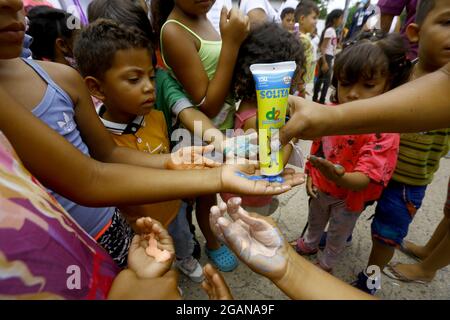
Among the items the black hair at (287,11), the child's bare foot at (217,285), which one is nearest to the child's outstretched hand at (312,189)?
the child's bare foot at (217,285)

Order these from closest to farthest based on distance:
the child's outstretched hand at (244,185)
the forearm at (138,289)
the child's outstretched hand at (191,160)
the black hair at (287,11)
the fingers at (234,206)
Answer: the forearm at (138,289) → the fingers at (234,206) → the child's outstretched hand at (244,185) → the child's outstretched hand at (191,160) → the black hair at (287,11)

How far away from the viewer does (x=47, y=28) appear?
6.10ft

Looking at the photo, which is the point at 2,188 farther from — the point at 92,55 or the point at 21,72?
the point at 92,55

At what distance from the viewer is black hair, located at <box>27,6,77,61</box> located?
6.08ft

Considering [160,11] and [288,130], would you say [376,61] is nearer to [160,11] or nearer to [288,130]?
[288,130]

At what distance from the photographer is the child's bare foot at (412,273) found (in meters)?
1.81

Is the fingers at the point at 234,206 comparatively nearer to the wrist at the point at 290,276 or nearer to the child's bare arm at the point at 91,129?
the wrist at the point at 290,276

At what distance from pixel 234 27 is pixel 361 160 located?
91 centimetres

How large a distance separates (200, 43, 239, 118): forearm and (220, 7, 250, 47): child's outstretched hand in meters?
0.03

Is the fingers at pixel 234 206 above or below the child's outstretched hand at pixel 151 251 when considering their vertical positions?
above

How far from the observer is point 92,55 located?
124cm

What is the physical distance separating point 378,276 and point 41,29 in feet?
8.79

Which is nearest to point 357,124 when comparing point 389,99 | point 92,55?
point 389,99

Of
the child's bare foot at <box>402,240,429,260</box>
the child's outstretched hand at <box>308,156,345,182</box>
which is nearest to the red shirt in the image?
the child's outstretched hand at <box>308,156,345,182</box>
